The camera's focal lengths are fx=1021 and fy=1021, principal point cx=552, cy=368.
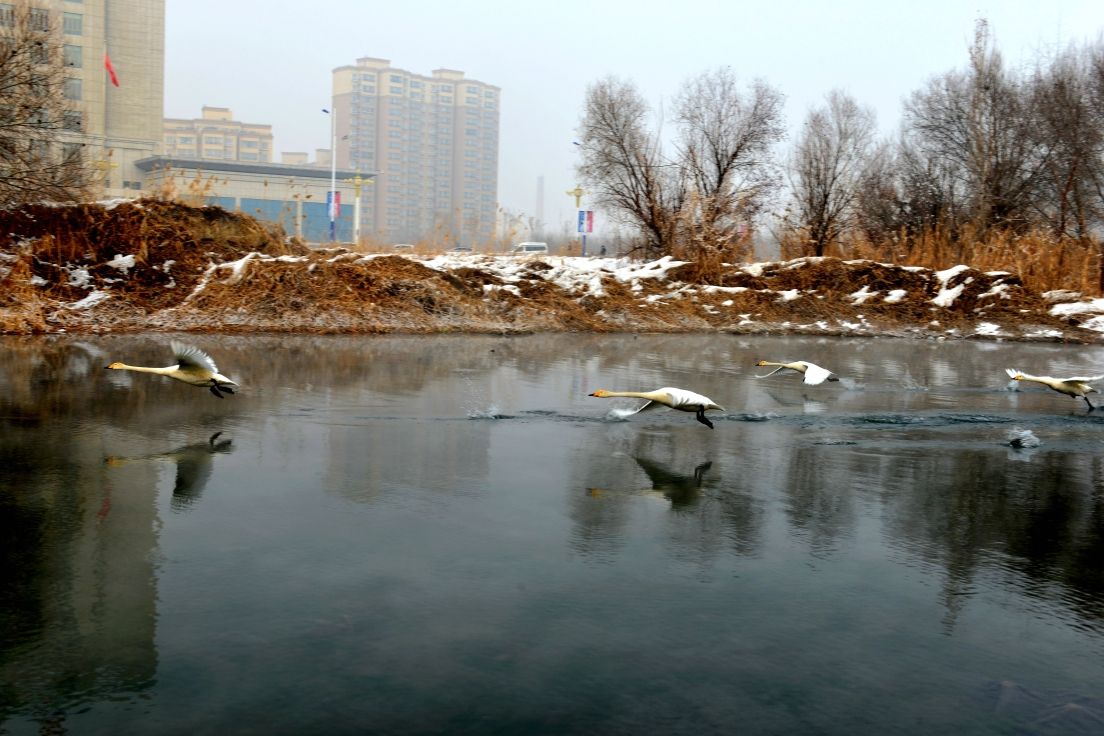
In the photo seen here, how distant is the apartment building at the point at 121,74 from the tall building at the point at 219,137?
243 ft

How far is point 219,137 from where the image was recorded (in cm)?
16900

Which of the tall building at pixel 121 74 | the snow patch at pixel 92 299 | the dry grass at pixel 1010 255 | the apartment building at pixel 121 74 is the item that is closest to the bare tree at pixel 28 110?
the snow patch at pixel 92 299

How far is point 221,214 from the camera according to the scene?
26.4 m

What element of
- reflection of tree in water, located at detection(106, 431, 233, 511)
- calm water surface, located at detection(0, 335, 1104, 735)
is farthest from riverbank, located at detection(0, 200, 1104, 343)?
reflection of tree in water, located at detection(106, 431, 233, 511)

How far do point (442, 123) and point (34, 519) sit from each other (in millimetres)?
185391

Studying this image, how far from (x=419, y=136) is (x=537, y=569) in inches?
7132

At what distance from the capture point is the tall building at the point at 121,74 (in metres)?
87.6

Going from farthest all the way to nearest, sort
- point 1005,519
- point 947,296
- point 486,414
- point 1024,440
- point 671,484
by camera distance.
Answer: point 947,296
point 486,414
point 1024,440
point 671,484
point 1005,519

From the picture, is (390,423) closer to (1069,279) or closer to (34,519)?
(34,519)

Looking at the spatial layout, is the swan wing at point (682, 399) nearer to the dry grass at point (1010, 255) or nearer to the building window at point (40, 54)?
the building window at point (40, 54)

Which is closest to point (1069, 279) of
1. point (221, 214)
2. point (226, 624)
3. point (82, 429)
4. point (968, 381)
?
point (968, 381)

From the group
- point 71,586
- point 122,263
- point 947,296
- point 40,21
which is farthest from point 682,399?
point 40,21

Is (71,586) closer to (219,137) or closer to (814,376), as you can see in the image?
(814,376)

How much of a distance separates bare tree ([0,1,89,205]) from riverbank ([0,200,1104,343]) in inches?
39.0
